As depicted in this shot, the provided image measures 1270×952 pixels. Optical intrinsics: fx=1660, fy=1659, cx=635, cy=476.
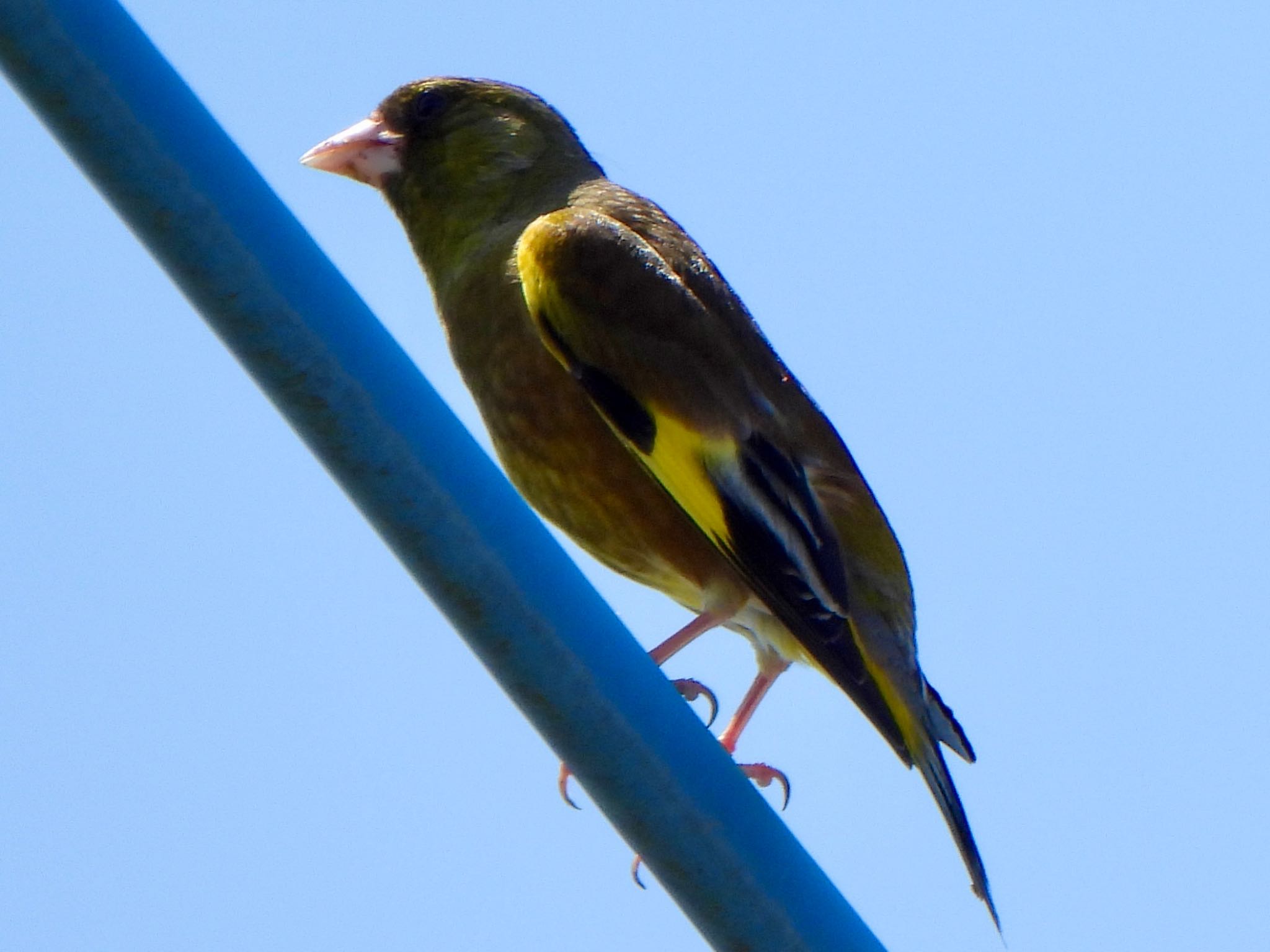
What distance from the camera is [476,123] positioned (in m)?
4.57

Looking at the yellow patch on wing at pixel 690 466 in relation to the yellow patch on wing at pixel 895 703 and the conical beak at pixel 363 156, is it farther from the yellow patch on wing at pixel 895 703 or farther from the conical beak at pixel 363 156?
the conical beak at pixel 363 156

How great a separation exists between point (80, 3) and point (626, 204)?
104 inches

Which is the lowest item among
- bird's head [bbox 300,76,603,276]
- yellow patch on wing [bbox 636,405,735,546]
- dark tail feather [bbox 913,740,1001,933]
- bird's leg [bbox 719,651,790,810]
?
dark tail feather [bbox 913,740,1001,933]

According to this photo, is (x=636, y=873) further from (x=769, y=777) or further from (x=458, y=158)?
(x=458, y=158)

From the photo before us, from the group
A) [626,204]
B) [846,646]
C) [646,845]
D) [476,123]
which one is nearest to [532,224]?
[626,204]

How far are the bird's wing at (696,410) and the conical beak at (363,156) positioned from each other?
845mm

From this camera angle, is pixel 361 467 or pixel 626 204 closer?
pixel 361 467

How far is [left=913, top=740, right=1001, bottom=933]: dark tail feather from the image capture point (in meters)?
3.04

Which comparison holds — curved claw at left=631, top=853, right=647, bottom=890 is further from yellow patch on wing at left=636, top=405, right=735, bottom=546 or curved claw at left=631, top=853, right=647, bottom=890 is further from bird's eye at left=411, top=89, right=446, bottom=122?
bird's eye at left=411, top=89, right=446, bottom=122

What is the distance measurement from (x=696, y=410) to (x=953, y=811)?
40.4 inches

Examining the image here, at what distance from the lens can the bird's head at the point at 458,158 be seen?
4328 mm

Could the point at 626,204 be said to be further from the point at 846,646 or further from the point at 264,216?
the point at 264,216

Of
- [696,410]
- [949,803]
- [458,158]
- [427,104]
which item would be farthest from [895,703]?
[427,104]

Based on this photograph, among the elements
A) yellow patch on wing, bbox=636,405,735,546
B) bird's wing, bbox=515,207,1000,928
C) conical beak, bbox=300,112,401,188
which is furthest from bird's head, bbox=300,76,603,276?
yellow patch on wing, bbox=636,405,735,546
